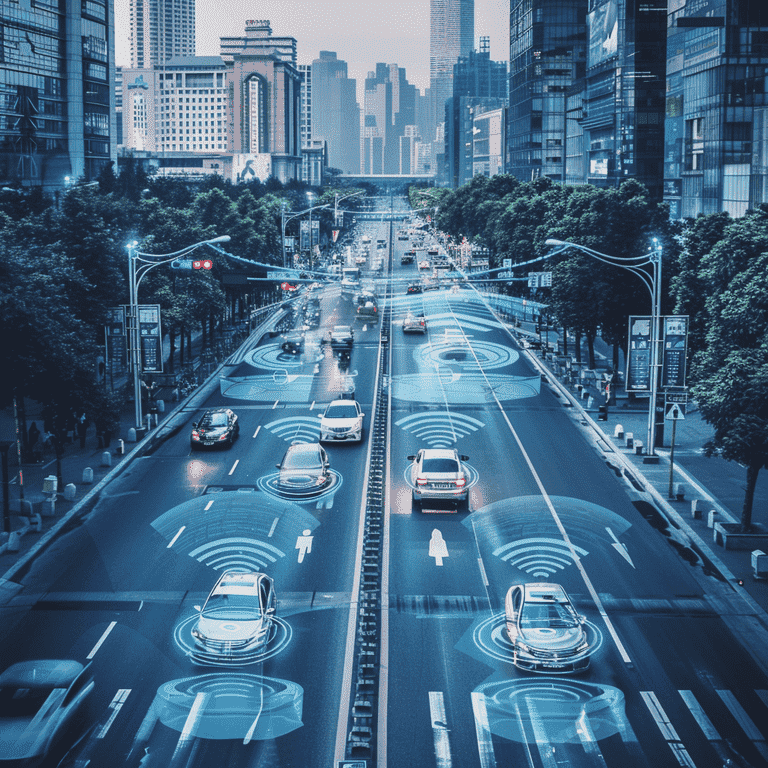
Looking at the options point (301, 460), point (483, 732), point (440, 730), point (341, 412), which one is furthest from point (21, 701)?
point (341, 412)

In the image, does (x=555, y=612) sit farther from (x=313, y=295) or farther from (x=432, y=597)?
(x=313, y=295)

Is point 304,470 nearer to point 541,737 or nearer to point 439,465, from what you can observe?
point 439,465

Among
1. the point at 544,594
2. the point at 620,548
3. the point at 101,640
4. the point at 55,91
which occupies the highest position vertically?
the point at 55,91

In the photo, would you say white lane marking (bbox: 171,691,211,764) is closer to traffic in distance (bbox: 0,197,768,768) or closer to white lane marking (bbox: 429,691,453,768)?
traffic in distance (bbox: 0,197,768,768)

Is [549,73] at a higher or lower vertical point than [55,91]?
higher

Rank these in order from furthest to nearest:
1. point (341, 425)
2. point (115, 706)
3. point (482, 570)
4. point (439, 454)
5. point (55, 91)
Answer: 1. point (55, 91)
2. point (341, 425)
3. point (439, 454)
4. point (482, 570)
5. point (115, 706)

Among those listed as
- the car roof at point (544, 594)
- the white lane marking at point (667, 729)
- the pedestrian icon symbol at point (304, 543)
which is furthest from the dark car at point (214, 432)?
the white lane marking at point (667, 729)

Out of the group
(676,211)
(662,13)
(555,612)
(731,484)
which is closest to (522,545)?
(555,612)
